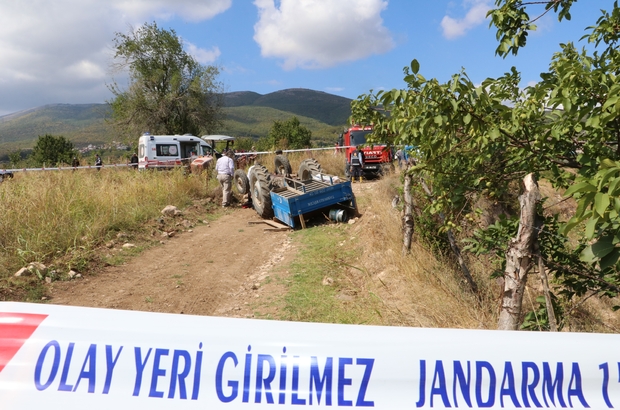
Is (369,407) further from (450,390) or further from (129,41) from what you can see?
(129,41)

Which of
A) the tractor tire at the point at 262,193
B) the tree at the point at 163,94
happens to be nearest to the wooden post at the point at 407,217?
the tractor tire at the point at 262,193

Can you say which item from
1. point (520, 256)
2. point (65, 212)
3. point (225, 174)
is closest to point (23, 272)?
point (65, 212)

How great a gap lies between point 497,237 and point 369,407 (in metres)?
1.99

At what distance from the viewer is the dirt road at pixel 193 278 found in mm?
5461

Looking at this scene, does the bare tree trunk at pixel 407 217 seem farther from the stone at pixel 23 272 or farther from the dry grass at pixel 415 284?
the stone at pixel 23 272

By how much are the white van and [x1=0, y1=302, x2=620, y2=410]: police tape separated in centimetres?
1757

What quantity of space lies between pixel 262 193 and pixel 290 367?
27.6ft

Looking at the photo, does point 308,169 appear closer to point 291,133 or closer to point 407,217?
point 407,217

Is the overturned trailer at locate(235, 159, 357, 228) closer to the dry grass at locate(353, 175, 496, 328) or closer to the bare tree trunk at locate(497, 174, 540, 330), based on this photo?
the dry grass at locate(353, 175, 496, 328)

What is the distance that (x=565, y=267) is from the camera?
3.11 m

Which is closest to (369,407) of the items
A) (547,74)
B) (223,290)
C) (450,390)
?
(450,390)

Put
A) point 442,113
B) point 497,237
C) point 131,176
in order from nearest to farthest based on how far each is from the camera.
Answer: point 442,113, point 497,237, point 131,176

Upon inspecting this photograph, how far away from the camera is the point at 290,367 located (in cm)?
181

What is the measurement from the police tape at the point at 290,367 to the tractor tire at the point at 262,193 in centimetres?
821
